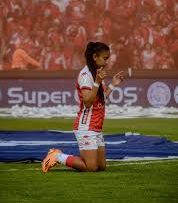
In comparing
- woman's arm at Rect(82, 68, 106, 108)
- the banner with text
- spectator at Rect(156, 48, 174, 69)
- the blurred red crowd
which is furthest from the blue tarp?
the blurred red crowd

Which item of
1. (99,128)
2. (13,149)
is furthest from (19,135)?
(99,128)

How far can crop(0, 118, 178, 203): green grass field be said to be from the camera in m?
7.59

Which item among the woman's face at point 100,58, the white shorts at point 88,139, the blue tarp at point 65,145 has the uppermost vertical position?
the woman's face at point 100,58

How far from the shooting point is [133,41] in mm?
22297

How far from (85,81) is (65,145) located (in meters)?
3.24

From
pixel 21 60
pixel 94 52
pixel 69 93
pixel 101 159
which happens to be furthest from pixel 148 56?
pixel 101 159

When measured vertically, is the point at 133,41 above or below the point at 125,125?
above

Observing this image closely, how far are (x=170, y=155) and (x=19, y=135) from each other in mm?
3731

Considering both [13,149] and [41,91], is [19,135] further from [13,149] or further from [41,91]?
[41,91]

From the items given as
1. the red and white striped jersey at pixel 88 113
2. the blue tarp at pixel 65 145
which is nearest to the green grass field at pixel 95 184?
the red and white striped jersey at pixel 88 113

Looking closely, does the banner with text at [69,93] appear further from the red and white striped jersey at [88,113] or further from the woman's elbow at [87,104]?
the woman's elbow at [87,104]

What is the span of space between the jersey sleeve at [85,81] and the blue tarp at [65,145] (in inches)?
65.7

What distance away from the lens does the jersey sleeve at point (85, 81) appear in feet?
31.3

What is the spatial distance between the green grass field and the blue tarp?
0.70 meters
